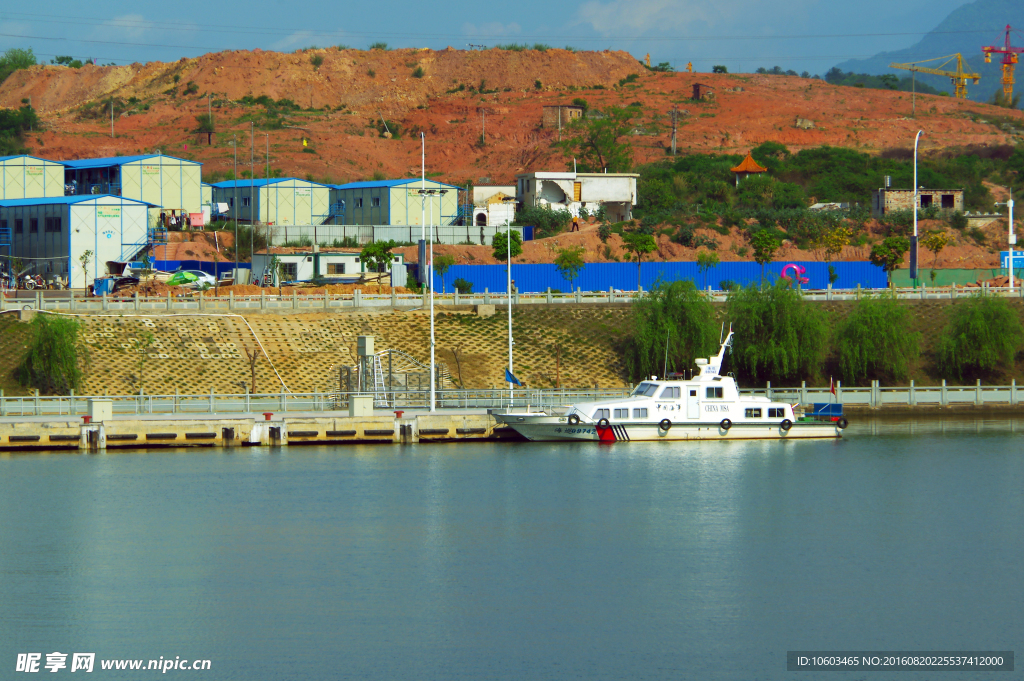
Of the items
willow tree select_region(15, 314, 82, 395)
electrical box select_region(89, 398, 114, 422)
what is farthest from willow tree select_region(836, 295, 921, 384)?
willow tree select_region(15, 314, 82, 395)

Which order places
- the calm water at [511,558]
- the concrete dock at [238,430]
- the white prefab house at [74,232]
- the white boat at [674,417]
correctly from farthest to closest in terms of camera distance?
the white prefab house at [74,232]
the white boat at [674,417]
the concrete dock at [238,430]
the calm water at [511,558]

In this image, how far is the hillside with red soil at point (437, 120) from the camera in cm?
15800

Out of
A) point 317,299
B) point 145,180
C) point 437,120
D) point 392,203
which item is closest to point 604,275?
point 317,299

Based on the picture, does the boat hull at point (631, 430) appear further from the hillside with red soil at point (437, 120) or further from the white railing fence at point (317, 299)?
the hillside with red soil at point (437, 120)

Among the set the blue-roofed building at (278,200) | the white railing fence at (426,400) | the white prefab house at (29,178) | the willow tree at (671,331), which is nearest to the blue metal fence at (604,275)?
the willow tree at (671,331)

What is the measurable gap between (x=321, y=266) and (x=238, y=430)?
3631 centimetres

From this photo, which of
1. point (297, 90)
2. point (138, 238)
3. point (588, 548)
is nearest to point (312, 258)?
point (138, 238)

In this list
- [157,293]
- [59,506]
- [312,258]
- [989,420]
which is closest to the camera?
[59,506]

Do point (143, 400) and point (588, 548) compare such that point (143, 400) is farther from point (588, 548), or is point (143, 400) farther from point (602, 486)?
point (588, 548)

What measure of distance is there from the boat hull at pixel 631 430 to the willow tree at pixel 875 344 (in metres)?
17.9

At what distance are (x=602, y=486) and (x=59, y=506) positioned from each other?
20.6m

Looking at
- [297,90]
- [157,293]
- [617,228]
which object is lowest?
[157,293]

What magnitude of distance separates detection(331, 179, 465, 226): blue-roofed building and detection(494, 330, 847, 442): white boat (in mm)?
53772

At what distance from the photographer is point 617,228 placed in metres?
113
